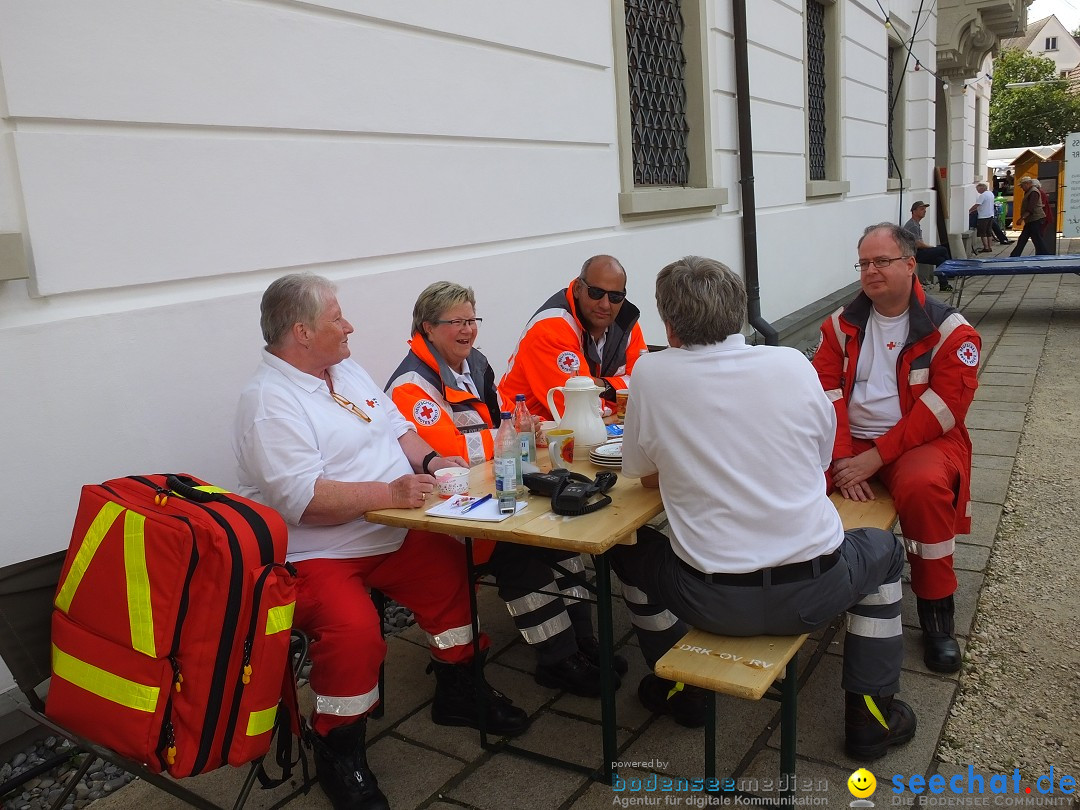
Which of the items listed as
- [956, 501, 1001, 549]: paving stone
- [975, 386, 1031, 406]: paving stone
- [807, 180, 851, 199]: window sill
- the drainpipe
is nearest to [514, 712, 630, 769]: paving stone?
[956, 501, 1001, 549]: paving stone

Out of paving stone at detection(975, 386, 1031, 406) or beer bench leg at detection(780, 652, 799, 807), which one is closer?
beer bench leg at detection(780, 652, 799, 807)

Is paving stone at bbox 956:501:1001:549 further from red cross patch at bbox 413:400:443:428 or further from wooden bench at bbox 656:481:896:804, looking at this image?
red cross patch at bbox 413:400:443:428

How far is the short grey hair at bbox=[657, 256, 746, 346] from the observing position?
2242mm

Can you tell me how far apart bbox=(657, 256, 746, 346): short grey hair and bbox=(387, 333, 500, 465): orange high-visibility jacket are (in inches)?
42.1

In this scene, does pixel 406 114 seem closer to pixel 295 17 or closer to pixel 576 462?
pixel 295 17

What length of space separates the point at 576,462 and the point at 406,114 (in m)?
1.95

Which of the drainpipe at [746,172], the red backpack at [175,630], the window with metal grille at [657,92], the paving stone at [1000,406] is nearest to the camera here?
the red backpack at [175,630]

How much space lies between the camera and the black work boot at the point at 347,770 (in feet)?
7.95

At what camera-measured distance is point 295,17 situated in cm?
338

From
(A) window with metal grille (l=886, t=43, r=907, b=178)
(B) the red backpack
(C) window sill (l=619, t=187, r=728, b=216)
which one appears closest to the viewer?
(B) the red backpack

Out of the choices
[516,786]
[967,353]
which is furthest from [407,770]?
[967,353]

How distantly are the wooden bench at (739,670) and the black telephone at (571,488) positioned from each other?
1.48 ft

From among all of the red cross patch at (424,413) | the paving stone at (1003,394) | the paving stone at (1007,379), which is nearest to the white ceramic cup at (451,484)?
the red cross patch at (424,413)

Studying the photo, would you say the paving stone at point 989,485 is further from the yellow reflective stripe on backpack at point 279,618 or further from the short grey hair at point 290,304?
the yellow reflective stripe on backpack at point 279,618
